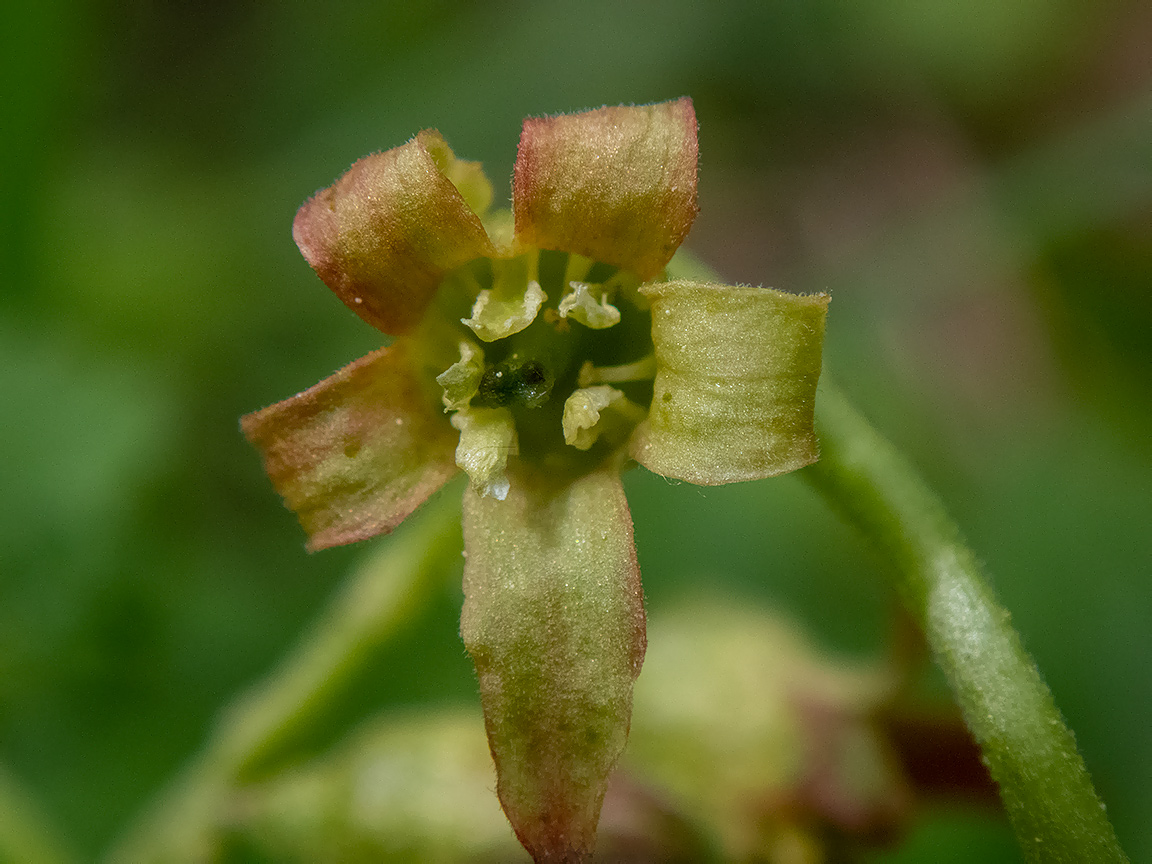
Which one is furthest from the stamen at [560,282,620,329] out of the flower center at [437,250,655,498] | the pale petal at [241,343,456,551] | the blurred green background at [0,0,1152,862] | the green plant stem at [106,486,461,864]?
the blurred green background at [0,0,1152,862]

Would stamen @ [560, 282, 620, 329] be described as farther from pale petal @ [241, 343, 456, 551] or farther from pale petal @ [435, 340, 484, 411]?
pale petal @ [241, 343, 456, 551]

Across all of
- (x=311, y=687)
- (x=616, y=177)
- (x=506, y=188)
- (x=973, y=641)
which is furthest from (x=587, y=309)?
(x=506, y=188)

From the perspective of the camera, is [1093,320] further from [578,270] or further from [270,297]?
[578,270]

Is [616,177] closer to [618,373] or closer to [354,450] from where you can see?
[618,373]

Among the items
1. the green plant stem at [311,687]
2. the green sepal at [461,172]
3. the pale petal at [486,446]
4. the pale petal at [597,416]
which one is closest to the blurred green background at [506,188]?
the green plant stem at [311,687]

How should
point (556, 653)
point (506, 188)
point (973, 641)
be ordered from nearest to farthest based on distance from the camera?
point (556, 653) → point (973, 641) → point (506, 188)

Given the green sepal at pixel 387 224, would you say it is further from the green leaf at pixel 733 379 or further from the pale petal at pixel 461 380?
the green leaf at pixel 733 379

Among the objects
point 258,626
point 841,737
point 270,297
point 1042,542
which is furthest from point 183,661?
point 1042,542
